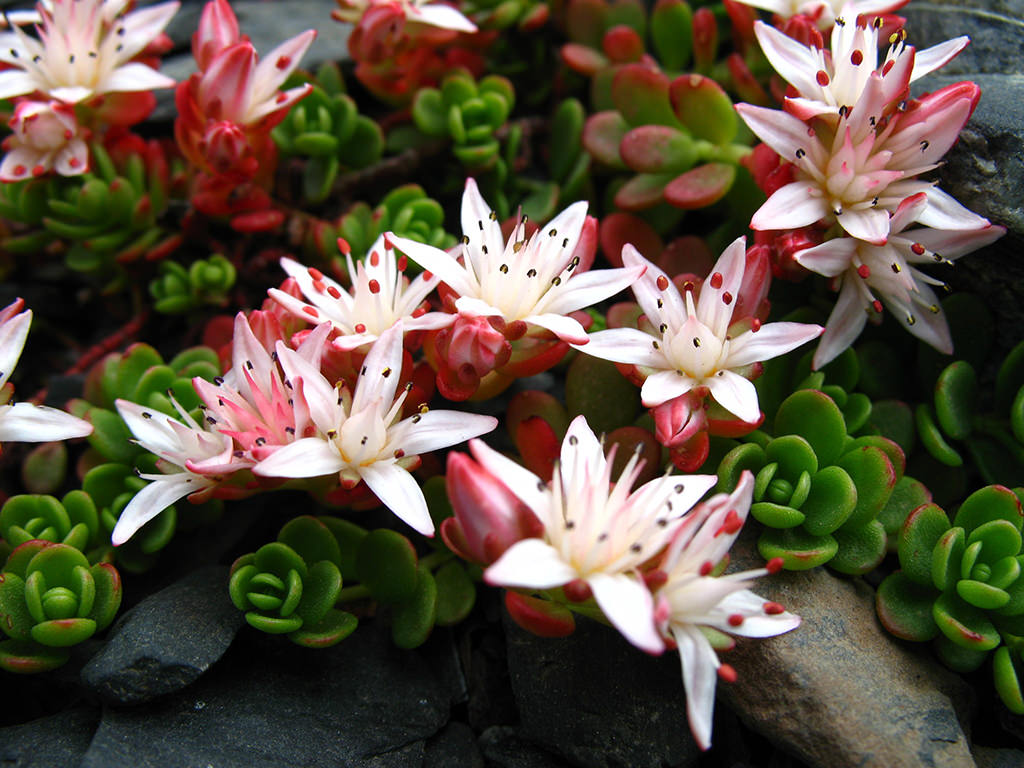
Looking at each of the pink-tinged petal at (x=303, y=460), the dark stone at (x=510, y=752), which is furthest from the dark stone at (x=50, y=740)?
the dark stone at (x=510, y=752)

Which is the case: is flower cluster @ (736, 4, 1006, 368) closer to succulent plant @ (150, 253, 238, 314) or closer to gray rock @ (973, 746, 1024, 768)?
gray rock @ (973, 746, 1024, 768)

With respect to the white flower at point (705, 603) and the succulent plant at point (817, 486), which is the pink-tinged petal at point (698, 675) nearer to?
the white flower at point (705, 603)

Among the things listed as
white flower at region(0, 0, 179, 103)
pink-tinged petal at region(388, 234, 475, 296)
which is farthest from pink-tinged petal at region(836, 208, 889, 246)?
white flower at region(0, 0, 179, 103)

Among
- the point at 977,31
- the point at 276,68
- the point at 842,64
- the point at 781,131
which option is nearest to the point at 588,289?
the point at 781,131

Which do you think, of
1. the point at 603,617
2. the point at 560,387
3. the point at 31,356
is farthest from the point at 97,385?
the point at 603,617

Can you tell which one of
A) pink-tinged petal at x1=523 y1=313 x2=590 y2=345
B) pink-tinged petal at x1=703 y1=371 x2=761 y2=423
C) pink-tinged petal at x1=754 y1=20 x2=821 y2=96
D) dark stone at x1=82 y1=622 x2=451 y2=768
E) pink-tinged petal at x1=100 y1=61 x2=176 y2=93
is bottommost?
dark stone at x1=82 y1=622 x2=451 y2=768

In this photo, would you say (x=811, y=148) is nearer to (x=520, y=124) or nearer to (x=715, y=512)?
(x=715, y=512)
